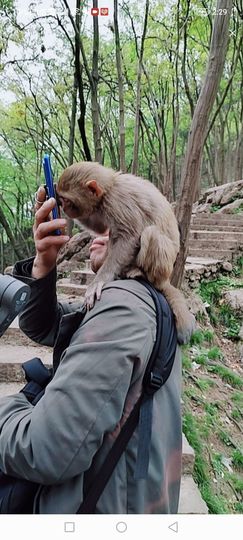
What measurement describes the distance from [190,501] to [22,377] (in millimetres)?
1443

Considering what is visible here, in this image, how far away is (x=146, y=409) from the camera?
879 millimetres

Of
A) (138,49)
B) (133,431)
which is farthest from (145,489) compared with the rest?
(138,49)

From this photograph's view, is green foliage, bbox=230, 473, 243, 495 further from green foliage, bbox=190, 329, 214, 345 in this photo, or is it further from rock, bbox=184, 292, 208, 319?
rock, bbox=184, 292, 208, 319

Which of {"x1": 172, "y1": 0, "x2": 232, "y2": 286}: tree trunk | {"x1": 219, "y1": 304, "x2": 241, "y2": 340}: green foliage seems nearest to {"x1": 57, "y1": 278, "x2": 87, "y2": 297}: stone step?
{"x1": 172, "y1": 0, "x2": 232, "y2": 286}: tree trunk

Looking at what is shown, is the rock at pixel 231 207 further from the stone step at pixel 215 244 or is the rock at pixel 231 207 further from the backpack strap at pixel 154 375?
the backpack strap at pixel 154 375

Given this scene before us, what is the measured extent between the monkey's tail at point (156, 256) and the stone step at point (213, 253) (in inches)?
252

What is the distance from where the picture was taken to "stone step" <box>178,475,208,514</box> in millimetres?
2152

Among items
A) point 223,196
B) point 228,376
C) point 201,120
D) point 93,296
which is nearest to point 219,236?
point 223,196

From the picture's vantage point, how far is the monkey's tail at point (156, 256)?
1.14m

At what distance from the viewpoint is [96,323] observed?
839 millimetres

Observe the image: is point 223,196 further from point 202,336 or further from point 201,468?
point 201,468
